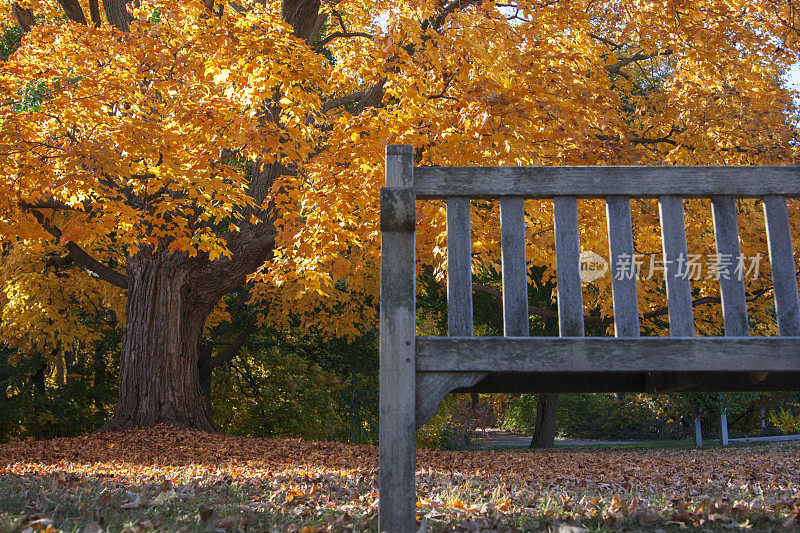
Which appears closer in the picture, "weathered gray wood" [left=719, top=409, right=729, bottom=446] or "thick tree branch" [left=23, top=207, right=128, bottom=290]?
"thick tree branch" [left=23, top=207, right=128, bottom=290]

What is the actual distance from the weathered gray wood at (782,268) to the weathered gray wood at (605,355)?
126mm

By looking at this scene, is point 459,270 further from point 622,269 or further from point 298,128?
point 298,128

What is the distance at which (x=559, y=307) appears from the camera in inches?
120

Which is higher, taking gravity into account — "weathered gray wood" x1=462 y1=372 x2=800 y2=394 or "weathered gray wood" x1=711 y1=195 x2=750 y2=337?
"weathered gray wood" x1=711 y1=195 x2=750 y2=337

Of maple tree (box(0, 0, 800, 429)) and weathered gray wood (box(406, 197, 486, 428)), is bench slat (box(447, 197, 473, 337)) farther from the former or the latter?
maple tree (box(0, 0, 800, 429))

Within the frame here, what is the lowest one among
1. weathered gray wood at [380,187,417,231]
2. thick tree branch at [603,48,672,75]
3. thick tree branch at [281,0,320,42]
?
weathered gray wood at [380,187,417,231]

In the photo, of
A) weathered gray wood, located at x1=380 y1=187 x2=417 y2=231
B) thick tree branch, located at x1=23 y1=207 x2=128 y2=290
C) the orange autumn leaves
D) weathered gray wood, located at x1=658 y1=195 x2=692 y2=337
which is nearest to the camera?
weathered gray wood, located at x1=380 y1=187 x2=417 y2=231

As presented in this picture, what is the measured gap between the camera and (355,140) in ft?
27.6

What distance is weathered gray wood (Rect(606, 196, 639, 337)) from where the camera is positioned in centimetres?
302

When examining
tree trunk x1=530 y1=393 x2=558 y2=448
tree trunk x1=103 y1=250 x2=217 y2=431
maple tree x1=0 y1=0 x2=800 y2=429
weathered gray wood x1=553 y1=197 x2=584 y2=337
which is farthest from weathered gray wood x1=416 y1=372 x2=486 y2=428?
tree trunk x1=530 y1=393 x2=558 y2=448

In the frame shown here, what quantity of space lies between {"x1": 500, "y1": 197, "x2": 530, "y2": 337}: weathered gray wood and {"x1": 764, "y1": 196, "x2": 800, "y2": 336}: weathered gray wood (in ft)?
3.72

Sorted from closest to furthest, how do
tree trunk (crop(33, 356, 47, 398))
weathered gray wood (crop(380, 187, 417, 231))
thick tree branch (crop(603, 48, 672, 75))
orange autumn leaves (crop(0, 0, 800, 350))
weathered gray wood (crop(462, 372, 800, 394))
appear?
weathered gray wood (crop(380, 187, 417, 231)) < weathered gray wood (crop(462, 372, 800, 394)) < orange autumn leaves (crop(0, 0, 800, 350)) < thick tree branch (crop(603, 48, 672, 75)) < tree trunk (crop(33, 356, 47, 398))

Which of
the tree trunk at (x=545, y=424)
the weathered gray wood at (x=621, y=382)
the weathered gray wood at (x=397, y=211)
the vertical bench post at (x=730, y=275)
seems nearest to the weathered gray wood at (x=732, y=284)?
the vertical bench post at (x=730, y=275)

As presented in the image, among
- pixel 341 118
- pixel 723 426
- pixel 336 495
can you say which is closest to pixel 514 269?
pixel 336 495
